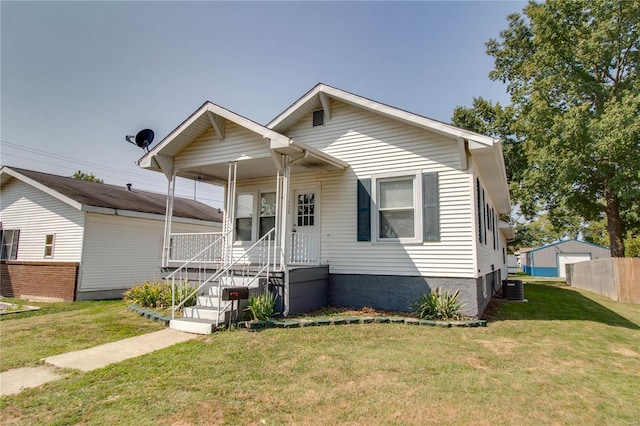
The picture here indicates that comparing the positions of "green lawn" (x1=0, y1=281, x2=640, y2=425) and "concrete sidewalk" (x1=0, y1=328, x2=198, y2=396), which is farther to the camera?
"concrete sidewalk" (x1=0, y1=328, x2=198, y2=396)

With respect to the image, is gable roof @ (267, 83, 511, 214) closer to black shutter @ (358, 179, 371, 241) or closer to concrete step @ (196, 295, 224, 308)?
black shutter @ (358, 179, 371, 241)

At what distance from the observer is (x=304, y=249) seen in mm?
8977

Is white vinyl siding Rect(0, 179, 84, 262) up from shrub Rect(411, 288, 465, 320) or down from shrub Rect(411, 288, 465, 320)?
up

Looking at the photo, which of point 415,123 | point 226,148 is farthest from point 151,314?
point 415,123

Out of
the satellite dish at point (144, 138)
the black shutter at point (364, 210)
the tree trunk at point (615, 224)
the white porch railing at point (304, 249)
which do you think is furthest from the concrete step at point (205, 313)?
the tree trunk at point (615, 224)

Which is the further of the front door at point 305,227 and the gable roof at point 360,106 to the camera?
the front door at point 305,227

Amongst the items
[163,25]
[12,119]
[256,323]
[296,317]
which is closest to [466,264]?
[296,317]

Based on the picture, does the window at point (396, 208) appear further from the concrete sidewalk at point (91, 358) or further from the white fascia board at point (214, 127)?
the concrete sidewalk at point (91, 358)

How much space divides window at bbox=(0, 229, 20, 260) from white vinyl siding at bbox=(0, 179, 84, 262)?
0.25 m

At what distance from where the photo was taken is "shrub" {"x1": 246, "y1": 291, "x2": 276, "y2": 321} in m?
6.66

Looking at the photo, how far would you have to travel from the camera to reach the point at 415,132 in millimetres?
8328

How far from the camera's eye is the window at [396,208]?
823 cm

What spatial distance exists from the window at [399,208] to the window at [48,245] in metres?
11.9

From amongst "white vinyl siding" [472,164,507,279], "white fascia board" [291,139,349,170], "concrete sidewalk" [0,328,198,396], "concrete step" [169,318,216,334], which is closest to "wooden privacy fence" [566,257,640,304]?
"white vinyl siding" [472,164,507,279]
